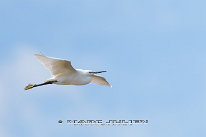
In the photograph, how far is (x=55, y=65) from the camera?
17.3 metres

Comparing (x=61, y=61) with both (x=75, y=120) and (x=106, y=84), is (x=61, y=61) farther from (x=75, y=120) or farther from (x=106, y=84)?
(x=106, y=84)

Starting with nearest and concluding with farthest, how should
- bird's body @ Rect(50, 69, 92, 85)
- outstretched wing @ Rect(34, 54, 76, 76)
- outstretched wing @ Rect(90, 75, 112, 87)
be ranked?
outstretched wing @ Rect(34, 54, 76, 76)
bird's body @ Rect(50, 69, 92, 85)
outstretched wing @ Rect(90, 75, 112, 87)

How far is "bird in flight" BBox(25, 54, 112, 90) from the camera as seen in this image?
Result: 17078 mm

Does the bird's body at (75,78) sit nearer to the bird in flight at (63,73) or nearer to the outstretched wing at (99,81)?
the bird in flight at (63,73)

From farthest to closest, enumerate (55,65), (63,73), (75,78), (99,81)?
(99,81) → (75,78) → (63,73) → (55,65)

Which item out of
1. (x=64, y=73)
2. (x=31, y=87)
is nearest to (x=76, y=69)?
(x=64, y=73)

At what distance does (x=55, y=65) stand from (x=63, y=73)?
21.9 inches

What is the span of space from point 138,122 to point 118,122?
2.39ft

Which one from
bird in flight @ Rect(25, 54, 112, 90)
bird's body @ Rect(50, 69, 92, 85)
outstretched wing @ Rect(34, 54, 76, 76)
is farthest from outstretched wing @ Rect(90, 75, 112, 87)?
outstretched wing @ Rect(34, 54, 76, 76)

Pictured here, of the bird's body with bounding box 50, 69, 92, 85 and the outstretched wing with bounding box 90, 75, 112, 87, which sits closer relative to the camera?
the bird's body with bounding box 50, 69, 92, 85

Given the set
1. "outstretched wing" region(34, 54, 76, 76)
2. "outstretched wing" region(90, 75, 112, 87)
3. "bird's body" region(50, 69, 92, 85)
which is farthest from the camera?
"outstretched wing" region(90, 75, 112, 87)

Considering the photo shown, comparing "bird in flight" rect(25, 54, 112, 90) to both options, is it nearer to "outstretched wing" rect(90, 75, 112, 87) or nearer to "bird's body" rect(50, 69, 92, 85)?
"bird's body" rect(50, 69, 92, 85)

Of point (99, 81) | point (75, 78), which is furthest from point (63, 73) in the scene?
point (99, 81)

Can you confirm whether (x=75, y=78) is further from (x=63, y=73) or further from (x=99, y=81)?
(x=99, y=81)
